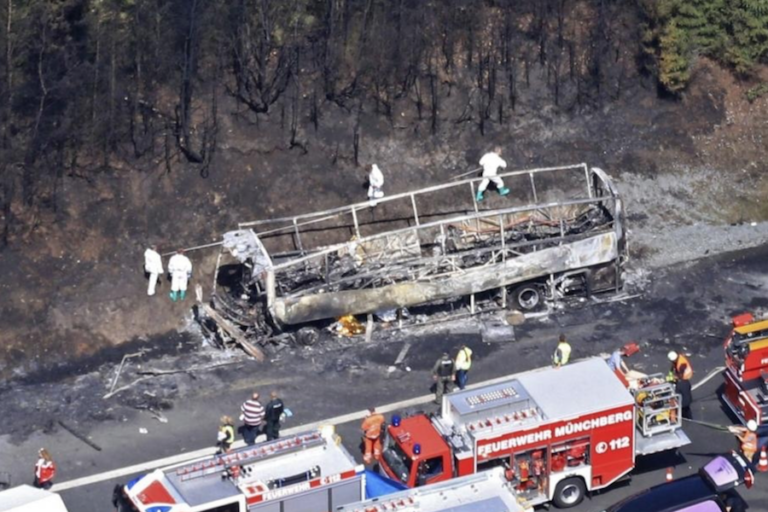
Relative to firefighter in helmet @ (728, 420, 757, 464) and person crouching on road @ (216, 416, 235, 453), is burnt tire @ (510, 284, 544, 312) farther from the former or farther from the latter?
person crouching on road @ (216, 416, 235, 453)

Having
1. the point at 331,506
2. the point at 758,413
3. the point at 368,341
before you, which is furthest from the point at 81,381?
the point at 758,413

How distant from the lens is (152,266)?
32875 mm

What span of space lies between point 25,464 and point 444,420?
27.1ft

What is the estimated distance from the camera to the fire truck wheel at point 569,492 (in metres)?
25.9

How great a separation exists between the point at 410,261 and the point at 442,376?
13.6ft

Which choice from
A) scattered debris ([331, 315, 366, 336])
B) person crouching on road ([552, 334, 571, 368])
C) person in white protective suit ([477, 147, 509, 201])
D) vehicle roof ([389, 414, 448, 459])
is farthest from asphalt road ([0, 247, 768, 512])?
person in white protective suit ([477, 147, 509, 201])

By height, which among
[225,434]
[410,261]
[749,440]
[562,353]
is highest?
[410,261]

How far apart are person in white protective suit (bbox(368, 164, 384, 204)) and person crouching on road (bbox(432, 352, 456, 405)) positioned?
6795 millimetres

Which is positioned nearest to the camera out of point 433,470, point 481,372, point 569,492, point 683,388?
point 433,470

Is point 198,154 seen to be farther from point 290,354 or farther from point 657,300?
point 657,300

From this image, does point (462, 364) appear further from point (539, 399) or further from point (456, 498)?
point (456, 498)

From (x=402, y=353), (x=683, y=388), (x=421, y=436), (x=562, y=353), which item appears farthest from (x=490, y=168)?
(x=421, y=436)

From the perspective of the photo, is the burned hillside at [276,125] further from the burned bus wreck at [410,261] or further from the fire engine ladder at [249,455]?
the fire engine ladder at [249,455]

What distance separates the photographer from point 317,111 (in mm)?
37406
